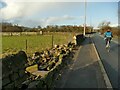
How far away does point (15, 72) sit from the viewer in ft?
23.3

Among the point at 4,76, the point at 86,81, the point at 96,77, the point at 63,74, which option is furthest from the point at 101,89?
the point at 4,76

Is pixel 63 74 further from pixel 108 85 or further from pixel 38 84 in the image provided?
pixel 38 84

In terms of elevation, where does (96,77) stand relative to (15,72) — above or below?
below

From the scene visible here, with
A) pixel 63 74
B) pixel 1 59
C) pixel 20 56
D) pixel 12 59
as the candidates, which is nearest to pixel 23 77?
pixel 20 56

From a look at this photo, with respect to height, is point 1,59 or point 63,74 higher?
point 1,59

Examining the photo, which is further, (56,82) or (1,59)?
(56,82)

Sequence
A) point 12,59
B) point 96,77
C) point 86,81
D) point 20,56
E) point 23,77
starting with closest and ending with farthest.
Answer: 1. point 12,59
2. point 20,56
3. point 23,77
4. point 86,81
5. point 96,77

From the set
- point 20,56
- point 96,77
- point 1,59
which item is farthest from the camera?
point 96,77

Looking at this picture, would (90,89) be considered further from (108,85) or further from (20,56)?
(20,56)

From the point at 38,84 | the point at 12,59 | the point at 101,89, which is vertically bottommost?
the point at 101,89

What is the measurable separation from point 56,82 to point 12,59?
273 cm

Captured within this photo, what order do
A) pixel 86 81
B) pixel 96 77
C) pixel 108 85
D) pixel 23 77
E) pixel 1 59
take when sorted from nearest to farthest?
pixel 1 59 < pixel 23 77 < pixel 108 85 < pixel 86 81 < pixel 96 77

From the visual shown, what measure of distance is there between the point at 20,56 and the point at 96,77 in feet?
12.6

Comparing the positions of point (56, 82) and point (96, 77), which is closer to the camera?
point (56, 82)
